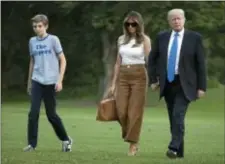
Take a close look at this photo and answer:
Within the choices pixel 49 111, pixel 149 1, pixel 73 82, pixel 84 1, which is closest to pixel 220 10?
pixel 149 1

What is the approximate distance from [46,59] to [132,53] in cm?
126

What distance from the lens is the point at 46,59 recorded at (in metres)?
11.2

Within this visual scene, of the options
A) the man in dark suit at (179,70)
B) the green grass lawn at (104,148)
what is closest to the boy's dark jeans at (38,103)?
the green grass lawn at (104,148)

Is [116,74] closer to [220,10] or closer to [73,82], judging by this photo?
[220,10]

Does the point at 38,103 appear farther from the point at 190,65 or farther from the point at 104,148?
the point at 190,65

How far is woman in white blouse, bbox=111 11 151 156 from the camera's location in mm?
10812

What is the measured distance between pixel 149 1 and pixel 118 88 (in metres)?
31.3

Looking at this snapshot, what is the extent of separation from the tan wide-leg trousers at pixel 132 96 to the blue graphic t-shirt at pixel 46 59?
965 millimetres

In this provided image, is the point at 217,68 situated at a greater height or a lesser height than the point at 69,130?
lesser

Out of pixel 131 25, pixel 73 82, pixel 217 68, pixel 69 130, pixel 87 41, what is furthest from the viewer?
pixel 217 68

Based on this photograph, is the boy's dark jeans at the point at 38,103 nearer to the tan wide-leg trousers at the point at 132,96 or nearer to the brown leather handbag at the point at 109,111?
the brown leather handbag at the point at 109,111

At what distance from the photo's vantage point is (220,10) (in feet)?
141

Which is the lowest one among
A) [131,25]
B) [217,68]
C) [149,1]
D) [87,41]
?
[217,68]

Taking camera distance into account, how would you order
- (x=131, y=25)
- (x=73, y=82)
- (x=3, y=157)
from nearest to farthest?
(x=3, y=157)
(x=131, y=25)
(x=73, y=82)
